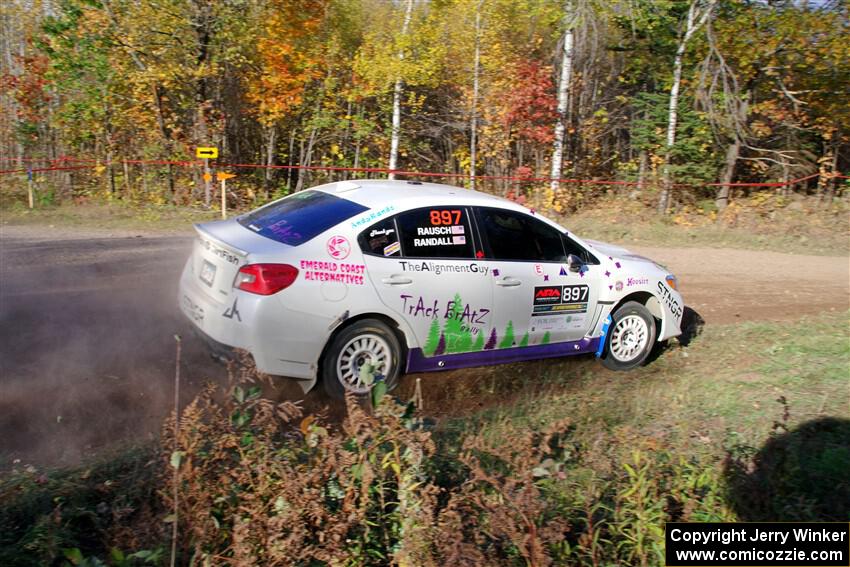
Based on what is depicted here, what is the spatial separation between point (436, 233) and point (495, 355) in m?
1.31

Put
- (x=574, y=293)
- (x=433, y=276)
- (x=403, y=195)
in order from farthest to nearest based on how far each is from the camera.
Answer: (x=574, y=293) < (x=403, y=195) < (x=433, y=276)

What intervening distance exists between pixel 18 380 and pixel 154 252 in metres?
5.22

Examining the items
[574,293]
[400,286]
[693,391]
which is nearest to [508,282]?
[574,293]

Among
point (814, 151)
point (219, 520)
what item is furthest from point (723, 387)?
point (814, 151)

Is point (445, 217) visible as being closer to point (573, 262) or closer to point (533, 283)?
point (533, 283)

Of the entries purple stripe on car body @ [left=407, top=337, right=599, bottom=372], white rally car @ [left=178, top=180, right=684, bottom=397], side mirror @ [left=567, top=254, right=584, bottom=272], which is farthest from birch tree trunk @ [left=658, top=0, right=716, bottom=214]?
side mirror @ [left=567, top=254, right=584, bottom=272]

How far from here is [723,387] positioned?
684 cm

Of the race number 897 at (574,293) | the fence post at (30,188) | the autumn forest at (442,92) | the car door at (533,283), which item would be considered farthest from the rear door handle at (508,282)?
the fence post at (30,188)

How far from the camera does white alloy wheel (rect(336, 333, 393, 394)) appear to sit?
19.0 ft

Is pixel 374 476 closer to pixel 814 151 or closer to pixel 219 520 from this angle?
pixel 219 520

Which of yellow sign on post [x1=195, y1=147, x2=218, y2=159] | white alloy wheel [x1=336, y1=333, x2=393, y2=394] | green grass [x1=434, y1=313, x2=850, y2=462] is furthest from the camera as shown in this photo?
yellow sign on post [x1=195, y1=147, x2=218, y2=159]

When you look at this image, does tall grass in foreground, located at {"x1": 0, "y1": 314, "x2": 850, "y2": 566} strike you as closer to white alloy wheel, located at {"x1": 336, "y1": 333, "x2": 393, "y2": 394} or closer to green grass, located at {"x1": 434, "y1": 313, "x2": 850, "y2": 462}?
green grass, located at {"x1": 434, "y1": 313, "x2": 850, "y2": 462}

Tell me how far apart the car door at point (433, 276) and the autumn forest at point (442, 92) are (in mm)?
11571

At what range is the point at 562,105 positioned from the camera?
19594 mm
